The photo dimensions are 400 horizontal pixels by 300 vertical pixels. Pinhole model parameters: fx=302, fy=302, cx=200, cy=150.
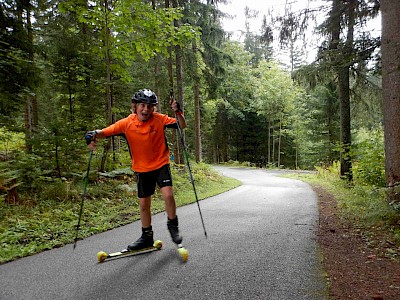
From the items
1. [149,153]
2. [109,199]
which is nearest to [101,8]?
[109,199]

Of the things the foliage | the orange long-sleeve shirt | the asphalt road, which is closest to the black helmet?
the orange long-sleeve shirt

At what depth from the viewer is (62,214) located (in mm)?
6336

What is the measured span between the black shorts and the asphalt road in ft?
2.82

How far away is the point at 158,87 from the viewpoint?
14805mm

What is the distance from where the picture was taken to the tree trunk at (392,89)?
226 inches

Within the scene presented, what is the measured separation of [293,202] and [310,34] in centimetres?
595

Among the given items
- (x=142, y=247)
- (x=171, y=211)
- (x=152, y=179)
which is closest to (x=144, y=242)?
(x=142, y=247)

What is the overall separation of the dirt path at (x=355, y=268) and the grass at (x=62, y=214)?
12.5 feet

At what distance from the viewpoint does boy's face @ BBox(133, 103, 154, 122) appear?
4.00 m

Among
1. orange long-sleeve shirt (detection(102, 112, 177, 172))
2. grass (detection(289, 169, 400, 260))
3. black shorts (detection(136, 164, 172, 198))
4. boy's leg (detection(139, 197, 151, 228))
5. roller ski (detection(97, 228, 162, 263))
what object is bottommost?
grass (detection(289, 169, 400, 260))

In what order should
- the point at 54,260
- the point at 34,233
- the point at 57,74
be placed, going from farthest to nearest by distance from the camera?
the point at 57,74
the point at 34,233
the point at 54,260

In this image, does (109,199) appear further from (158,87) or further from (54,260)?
(158,87)

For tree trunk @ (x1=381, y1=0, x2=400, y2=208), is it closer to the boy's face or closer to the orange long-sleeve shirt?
the orange long-sleeve shirt

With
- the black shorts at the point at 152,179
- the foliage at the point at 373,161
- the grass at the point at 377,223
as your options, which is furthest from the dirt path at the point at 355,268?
the foliage at the point at 373,161
